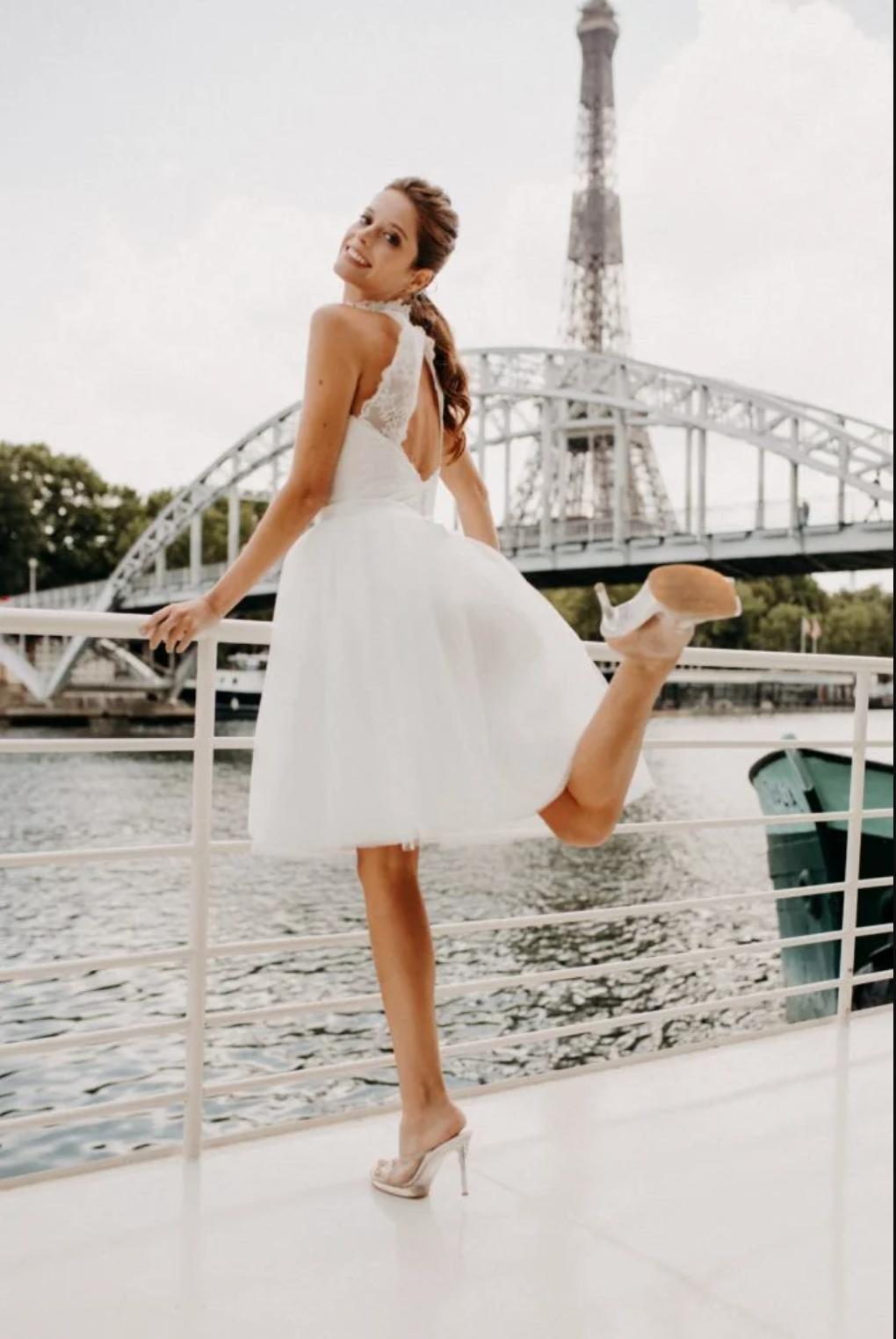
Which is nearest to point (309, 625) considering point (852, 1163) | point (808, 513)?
point (852, 1163)

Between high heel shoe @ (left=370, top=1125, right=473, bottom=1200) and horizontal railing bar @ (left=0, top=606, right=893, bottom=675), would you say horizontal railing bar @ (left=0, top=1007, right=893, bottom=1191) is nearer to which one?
high heel shoe @ (left=370, top=1125, right=473, bottom=1200)

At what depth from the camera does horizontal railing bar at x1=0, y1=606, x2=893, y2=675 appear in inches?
53.0

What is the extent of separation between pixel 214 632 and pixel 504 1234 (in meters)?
0.73

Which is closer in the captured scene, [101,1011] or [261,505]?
[101,1011]

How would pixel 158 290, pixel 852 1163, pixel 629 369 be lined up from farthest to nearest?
1. pixel 158 290
2. pixel 629 369
3. pixel 852 1163

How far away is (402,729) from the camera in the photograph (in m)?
1.25

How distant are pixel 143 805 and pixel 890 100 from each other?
1660 centimetres

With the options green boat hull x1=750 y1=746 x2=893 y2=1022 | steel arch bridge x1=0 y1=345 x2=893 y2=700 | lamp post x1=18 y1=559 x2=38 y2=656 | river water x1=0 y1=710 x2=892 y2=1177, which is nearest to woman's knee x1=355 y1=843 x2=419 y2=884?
river water x1=0 y1=710 x2=892 y2=1177

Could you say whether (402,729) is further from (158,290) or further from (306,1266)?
(158,290)

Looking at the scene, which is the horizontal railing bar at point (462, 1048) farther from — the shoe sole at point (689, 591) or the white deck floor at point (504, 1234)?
the shoe sole at point (689, 591)

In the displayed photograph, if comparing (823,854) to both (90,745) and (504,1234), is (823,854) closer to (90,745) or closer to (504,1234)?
(504,1234)

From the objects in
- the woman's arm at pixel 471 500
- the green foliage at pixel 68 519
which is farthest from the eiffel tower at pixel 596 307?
the woman's arm at pixel 471 500

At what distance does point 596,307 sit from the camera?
42.9 metres

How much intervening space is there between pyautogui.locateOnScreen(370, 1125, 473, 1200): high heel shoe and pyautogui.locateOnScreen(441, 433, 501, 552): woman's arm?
0.70 metres
